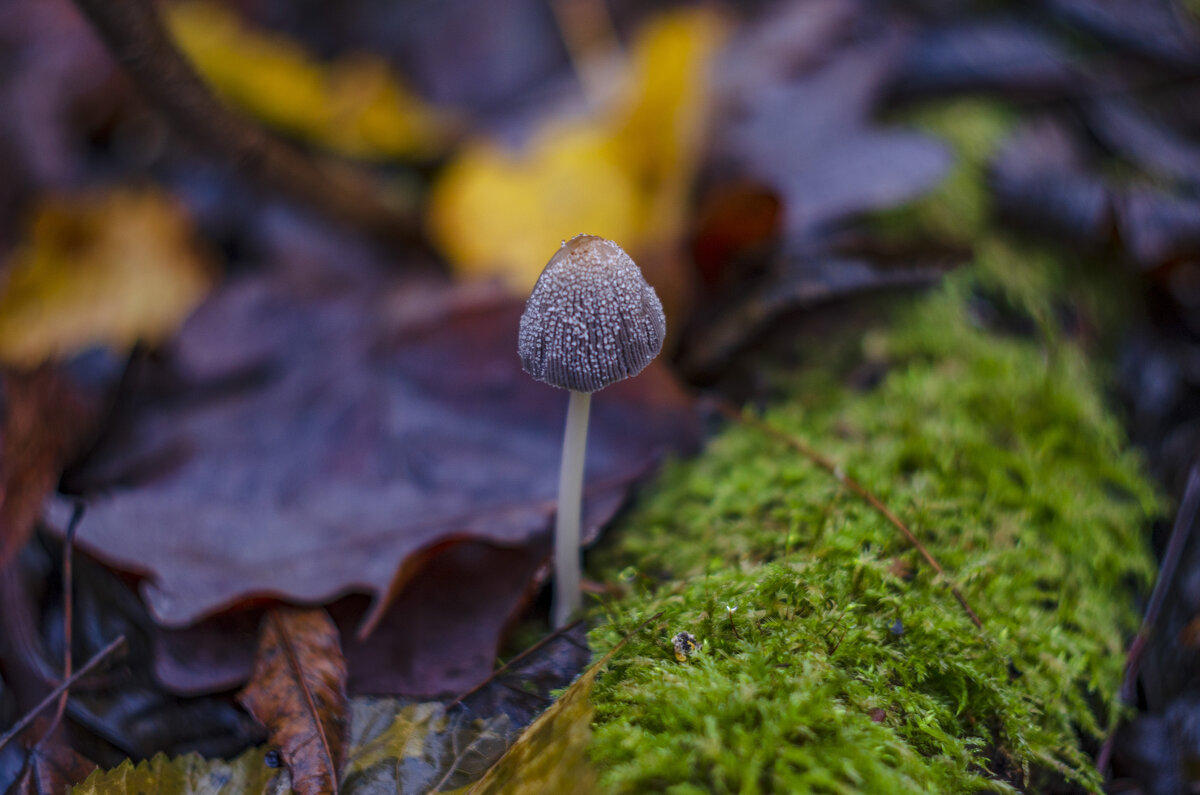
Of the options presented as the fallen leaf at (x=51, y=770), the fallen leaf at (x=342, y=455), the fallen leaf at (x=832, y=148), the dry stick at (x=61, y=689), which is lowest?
the fallen leaf at (x=51, y=770)

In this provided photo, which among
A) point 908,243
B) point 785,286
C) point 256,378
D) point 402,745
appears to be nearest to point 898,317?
point 908,243

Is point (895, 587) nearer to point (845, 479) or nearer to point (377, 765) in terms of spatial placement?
point (845, 479)

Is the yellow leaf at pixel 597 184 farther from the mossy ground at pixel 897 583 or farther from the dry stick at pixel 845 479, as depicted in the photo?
the mossy ground at pixel 897 583

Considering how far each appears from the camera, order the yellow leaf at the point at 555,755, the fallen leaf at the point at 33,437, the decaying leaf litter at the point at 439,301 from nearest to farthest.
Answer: the yellow leaf at the point at 555,755
the decaying leaf litter at the point at 439,301
the fallen leaf at the point at 33,437

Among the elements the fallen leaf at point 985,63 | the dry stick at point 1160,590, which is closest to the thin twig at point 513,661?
the dry stick at point 1160,590

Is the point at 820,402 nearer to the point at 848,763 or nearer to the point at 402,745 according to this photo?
the point at 848,763

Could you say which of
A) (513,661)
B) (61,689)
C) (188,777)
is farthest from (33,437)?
(513,661)

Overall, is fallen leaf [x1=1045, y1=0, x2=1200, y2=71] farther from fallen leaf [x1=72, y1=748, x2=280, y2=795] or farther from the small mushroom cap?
fallen leaf [x1=72, y1=748, x2=280, y2=795]
